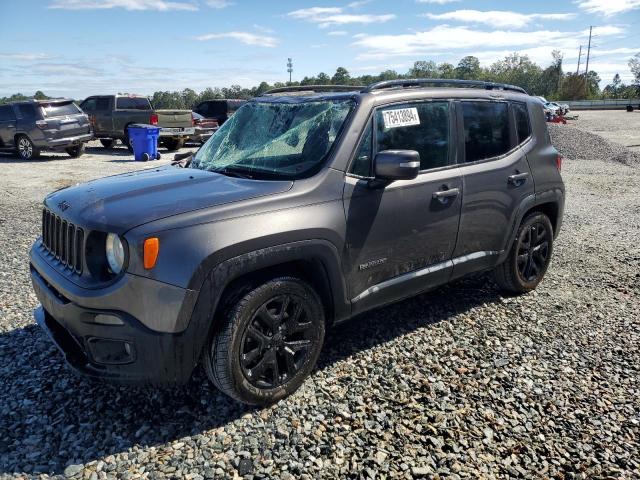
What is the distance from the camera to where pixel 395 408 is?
313cm

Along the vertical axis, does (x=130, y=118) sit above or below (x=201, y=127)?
above

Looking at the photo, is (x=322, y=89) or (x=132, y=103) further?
(x=132, y=103)

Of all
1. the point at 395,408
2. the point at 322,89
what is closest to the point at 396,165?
the point at 322,89

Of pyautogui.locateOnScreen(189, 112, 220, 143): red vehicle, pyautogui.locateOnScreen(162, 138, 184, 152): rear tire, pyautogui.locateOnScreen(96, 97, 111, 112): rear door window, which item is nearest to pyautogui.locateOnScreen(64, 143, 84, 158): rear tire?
pyautogui.locateOnScreen(96, 97, 111, 112): rear door window

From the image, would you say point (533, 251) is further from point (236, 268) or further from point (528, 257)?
point (236, 268)

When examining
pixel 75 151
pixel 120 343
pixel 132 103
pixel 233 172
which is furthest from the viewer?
pixel 132 103

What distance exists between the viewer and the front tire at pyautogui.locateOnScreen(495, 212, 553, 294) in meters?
4.68

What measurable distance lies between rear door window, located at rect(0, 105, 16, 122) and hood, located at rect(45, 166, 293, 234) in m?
15.2

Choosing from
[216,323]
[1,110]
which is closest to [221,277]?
[216,323]

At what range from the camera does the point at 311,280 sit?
3.26 meters

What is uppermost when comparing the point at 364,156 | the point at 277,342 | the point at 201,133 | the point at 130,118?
the point at 130,118

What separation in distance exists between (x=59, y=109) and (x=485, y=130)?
604 inches

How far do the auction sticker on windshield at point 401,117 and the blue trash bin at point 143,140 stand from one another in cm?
1326

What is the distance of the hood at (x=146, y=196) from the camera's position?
2.78m
